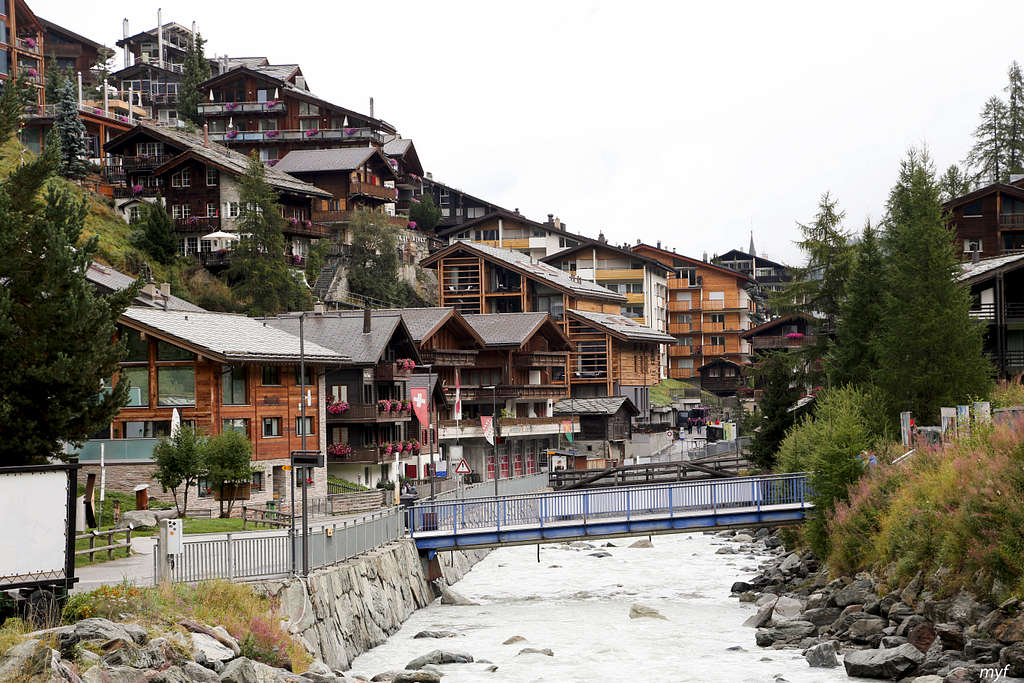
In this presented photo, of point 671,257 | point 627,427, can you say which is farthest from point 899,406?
point 671,257

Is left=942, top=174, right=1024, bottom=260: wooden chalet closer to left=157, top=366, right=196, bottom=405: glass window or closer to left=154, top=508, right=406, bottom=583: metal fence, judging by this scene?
left=157, top=366, right=196, bottom=405: glass window

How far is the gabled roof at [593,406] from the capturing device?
9288 centimetres

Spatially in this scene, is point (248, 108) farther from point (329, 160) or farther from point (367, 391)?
point (367, 391)

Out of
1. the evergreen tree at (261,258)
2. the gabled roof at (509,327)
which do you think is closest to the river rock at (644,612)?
the gabled roof at (509,327)

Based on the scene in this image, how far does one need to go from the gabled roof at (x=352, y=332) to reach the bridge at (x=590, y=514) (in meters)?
20.5

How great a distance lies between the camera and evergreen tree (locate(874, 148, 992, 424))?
4919 cm

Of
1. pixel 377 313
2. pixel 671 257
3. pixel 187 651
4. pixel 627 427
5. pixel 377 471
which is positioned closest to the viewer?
pixel 187 651

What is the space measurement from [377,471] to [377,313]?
34.4 feet

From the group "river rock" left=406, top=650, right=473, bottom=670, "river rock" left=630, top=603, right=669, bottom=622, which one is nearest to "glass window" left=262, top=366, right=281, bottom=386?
"river rock" left=630, top=603, right=669, bottom=622

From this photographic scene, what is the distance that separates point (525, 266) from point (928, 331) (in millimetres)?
53947

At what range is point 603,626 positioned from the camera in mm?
38656

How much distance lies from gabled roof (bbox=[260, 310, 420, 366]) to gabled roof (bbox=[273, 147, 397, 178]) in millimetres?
41221

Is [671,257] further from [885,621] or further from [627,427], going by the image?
[885,621]

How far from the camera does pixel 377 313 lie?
2808 inches
